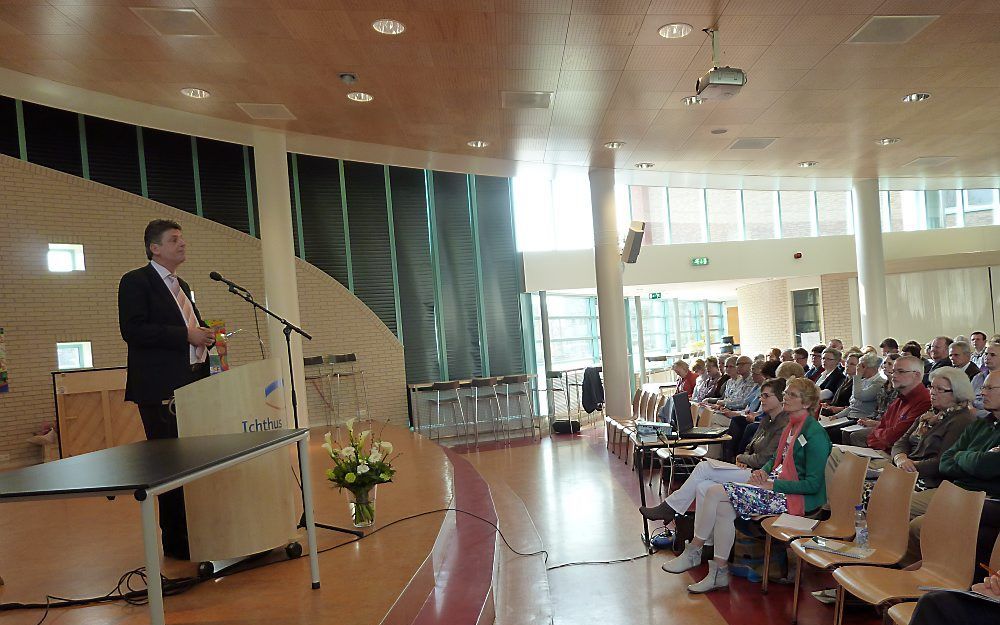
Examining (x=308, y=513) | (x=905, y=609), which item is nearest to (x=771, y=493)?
(x=905, y=609)

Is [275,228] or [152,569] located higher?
[275,228]

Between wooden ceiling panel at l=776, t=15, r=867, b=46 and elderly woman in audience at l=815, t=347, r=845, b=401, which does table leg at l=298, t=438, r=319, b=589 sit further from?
elderly woman in audience at l=815, t=347, r=845, b=401

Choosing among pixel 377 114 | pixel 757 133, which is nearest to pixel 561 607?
pixel 377 114

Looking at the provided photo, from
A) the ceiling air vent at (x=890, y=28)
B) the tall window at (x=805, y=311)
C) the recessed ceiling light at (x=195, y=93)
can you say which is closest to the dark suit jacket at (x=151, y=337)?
the recessed ceiling light at (x=195, y=93)

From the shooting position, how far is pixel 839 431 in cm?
662

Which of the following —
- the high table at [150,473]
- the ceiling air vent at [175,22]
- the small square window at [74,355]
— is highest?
the ceiling air vent at [175,22]

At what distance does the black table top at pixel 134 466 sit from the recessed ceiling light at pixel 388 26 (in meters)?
3.30

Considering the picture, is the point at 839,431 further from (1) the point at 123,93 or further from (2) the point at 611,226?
(1) the point at 123,93

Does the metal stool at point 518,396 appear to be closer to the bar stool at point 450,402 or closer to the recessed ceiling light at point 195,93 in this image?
the bar stool at point 450,402

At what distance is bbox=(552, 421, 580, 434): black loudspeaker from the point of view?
12.0 metres

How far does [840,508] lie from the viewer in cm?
394

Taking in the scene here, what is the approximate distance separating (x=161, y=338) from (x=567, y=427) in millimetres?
9483

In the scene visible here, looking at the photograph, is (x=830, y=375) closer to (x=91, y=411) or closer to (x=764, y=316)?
(x=764, y=316)

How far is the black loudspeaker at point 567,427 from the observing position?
12011mm
